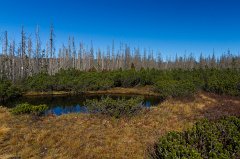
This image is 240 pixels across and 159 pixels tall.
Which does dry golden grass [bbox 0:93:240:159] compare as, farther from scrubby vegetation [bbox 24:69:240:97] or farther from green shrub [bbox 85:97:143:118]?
scrubby vegetation [bbox 24:69:240:97]

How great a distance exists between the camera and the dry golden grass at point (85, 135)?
720cm

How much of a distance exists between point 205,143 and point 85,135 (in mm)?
4883

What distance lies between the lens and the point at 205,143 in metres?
5.00

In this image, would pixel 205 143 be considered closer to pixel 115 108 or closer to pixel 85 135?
pixel 85 135

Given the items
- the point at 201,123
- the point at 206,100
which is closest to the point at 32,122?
the point at 201,123

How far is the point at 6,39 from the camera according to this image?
44.9 metres

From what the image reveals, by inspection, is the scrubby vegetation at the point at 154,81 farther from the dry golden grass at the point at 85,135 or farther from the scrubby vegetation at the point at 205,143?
the scrubby vegetation at the point at 205,143

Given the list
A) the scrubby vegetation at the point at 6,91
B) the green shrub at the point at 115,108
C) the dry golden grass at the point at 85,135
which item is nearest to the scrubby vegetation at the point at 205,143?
the dry golden grass at the point at 85,135

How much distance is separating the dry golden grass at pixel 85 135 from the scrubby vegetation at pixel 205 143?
1673mm

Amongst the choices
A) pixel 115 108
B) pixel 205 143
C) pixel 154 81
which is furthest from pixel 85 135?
pixel 154 81

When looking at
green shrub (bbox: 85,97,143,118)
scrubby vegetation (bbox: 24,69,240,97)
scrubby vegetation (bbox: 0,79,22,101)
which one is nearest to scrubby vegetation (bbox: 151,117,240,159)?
green shrub (bbox: 85,97,143,118)

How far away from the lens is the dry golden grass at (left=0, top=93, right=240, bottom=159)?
283 inches

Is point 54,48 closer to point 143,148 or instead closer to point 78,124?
point 78,124

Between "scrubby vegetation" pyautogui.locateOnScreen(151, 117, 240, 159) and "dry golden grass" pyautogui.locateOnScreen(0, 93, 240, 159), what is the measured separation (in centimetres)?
167
